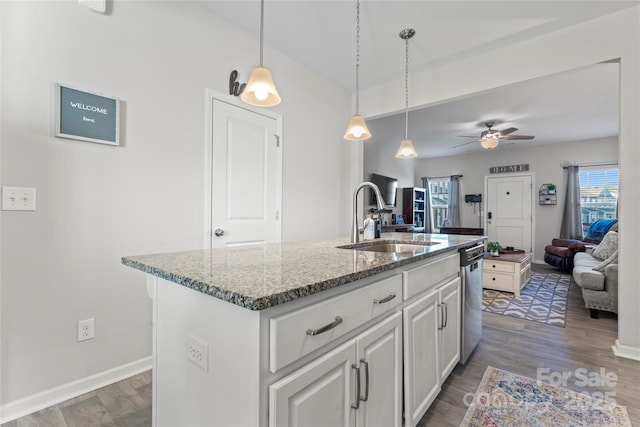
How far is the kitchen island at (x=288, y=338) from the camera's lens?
764 mm

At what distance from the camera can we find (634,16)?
2316 mm

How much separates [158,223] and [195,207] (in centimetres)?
30

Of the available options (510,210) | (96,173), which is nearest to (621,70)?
(96,173)

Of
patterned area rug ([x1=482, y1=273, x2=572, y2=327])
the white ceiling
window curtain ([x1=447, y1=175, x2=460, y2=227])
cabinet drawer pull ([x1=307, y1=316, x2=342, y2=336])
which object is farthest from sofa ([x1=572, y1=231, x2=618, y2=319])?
window curtain ([x1=447, y1=175, x2=460, y2=227])

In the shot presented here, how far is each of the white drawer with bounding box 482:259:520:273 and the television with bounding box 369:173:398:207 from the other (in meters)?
2.55

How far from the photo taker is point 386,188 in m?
6.62

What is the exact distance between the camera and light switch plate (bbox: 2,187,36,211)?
1543 millimetres

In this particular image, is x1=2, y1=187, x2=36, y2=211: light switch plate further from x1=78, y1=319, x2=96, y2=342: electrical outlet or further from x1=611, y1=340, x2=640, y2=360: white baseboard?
x1=611, y1=340, x2=640, y2=360: white baseboard

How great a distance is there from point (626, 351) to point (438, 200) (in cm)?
628

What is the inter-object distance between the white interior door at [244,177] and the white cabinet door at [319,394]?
179 cm

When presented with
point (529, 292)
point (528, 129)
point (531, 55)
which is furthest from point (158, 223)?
point (528, 129)

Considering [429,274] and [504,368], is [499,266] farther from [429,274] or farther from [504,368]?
[429,274]

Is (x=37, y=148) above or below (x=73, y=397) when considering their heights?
above

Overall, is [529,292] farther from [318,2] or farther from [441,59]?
[318,2]
